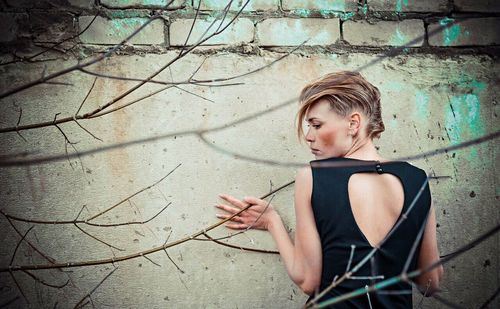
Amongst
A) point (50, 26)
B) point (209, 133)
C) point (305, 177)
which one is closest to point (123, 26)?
point (50, 26)

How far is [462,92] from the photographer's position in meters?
2.81

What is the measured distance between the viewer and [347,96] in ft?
7.13

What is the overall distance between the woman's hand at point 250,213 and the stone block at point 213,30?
0.80 metres

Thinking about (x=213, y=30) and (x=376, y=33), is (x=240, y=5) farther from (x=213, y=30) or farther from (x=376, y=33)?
(x=376, y=33)

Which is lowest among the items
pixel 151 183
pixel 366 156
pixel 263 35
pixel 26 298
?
pixel 26 298

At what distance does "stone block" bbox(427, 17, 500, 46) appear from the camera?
2.80m

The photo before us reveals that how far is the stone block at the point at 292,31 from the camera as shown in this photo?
2.72 meters

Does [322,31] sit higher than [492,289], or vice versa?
[322,31]

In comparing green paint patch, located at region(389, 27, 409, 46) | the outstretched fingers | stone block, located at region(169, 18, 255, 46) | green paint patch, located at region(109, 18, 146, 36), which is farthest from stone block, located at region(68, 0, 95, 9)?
green paint patch, located at region(389, 27, 409, 46)

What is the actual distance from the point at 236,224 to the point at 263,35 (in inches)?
38.7

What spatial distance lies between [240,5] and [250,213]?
1.07 m

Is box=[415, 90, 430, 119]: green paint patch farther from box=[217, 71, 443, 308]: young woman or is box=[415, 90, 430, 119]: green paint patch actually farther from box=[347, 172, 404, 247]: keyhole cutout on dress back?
box=[347, 172, 404, 247]: keyhole cutout on dress back

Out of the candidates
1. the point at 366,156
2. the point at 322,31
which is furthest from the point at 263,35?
the point at 366,156

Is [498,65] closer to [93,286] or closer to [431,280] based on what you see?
[431,280]
